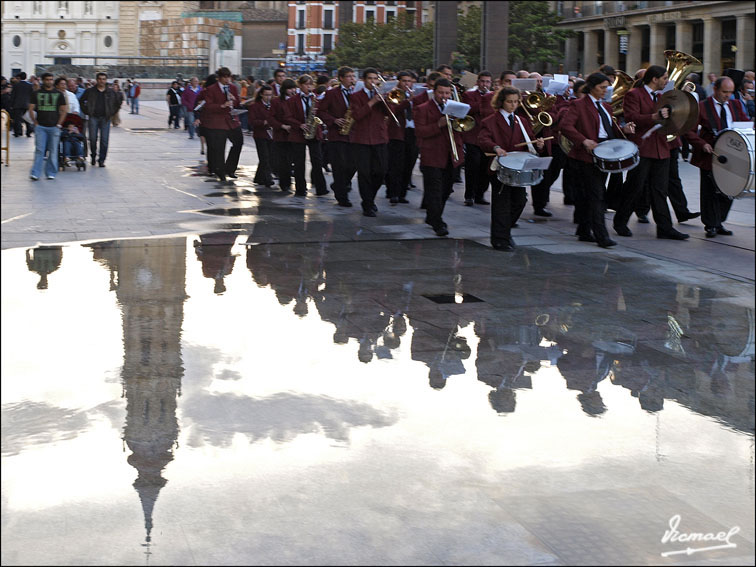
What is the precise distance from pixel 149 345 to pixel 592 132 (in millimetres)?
6295

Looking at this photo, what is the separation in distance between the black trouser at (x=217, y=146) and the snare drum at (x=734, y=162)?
947 cm

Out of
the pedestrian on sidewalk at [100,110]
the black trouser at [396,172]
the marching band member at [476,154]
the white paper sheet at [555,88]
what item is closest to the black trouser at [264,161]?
the black trouser at [396,172]

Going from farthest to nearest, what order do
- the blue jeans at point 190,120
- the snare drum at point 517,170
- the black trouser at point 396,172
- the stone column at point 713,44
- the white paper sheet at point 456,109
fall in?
the stone column at point 713,44
the blue jeans at point 190,120
the black trouser at point 396,172
the white paper sheet at point 456,109
the snare drum at point 517,170

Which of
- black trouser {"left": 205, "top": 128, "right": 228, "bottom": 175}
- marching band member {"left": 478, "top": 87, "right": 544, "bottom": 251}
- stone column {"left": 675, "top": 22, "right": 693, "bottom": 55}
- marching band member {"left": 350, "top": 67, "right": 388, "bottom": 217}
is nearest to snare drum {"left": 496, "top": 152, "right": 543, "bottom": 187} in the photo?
marching band member {"left": 478, "top": 87, "right": 544, "bottom": 251}

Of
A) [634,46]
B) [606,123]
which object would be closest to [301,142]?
[606,123]

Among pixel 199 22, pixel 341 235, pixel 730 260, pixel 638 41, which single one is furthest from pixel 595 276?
pixel 199 22

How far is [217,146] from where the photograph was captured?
1945cm

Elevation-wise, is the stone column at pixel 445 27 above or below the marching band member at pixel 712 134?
above

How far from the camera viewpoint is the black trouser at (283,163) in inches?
701

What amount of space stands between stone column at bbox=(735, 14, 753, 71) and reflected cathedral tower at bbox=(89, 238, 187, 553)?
50.8m

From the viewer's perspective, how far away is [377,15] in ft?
386

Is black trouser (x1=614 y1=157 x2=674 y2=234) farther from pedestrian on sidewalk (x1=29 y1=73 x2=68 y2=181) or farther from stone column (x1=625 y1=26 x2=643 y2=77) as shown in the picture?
stone column (x1=625 y1=26 x2=643 y2=77)

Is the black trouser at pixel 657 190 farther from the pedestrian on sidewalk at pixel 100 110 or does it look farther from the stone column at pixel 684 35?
the stone column at pixel 684 35

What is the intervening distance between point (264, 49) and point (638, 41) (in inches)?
2353
